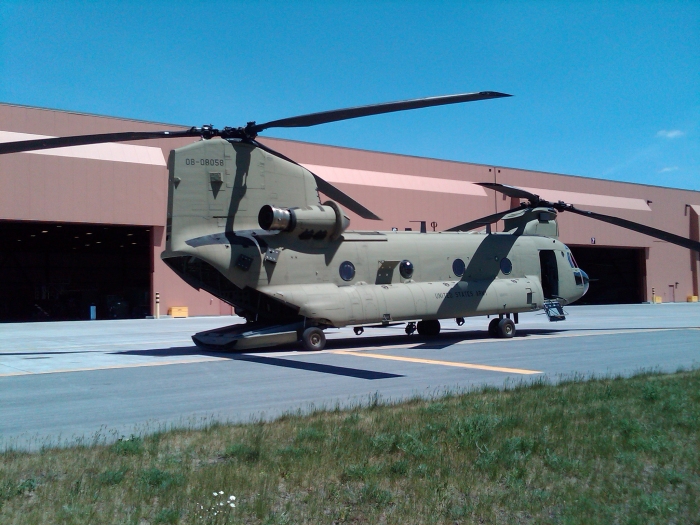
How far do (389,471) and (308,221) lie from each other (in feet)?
36.3

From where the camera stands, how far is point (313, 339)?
1591 centimetres

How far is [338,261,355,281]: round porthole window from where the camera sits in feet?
55.5

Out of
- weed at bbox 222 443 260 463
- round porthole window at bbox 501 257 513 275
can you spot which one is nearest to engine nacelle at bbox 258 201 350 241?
round porthole window at bbox 501 257 513 275

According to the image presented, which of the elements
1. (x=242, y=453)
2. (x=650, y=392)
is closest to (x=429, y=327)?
(x=650, y=392)

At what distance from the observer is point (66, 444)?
6.52 m

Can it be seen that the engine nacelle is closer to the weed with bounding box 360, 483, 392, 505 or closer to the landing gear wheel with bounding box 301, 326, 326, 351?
the landing gear wheel with bounding box 301, 326, 326, 351

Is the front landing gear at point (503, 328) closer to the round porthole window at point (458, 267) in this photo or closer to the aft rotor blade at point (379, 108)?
the round porthole window at point (458, 267)

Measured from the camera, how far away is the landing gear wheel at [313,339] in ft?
51.7

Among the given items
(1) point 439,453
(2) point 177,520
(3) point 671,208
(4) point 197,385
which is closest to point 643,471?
(1) point 439,453

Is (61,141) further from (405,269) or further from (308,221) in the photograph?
(405,269)

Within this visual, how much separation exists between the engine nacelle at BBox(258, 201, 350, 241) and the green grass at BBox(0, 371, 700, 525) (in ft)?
27.8

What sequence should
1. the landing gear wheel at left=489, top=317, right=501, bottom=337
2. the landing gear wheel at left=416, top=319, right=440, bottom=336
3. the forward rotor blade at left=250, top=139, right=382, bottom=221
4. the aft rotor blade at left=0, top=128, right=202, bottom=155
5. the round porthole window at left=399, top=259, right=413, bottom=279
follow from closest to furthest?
the aft rotor blade at left=0, top=128, right=202, bottom=155, the forward rotor blade at left=250, top=139, right=382, bottom=221, the round porthole window at left=399, top=259, right=413, bottom=279, the landing gear wheel at left=489, top=317, right=501, bottom=337, the landing gear wheel at left=416, top=319, right=440, bottom=336

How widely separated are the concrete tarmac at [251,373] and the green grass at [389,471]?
1272 millimetres

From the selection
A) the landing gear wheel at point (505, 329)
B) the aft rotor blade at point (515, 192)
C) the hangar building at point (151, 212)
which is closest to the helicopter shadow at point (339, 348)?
the landing gear wheel at point (505, 329)
